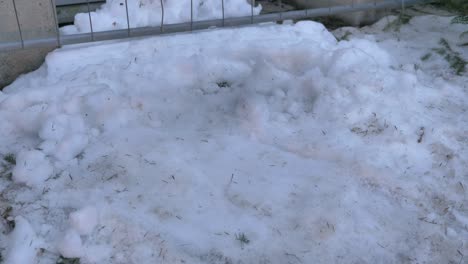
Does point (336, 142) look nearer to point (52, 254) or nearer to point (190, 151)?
point (190, 151)

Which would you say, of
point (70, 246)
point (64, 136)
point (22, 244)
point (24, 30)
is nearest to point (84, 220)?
point (70, 246)

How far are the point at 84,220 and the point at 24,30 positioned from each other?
1732 millimetres

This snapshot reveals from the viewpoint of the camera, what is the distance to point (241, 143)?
294 centimetres

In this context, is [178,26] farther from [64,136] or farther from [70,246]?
[70,246]

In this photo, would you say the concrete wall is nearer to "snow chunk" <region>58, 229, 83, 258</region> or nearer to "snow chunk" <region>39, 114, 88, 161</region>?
"snow chunk" <region>39, 114, 88, 161</region>

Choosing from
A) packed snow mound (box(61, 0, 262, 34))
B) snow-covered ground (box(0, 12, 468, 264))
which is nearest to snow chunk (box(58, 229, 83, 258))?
snow-covered ground (box(0, 12, 468, 264))

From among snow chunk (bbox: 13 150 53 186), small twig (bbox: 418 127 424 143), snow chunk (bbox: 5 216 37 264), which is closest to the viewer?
snow chunk (bbox: 5 216 37 264)

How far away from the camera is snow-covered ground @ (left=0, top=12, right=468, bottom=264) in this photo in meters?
2.35

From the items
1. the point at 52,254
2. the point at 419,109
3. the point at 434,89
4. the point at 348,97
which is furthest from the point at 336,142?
the point at 52,254

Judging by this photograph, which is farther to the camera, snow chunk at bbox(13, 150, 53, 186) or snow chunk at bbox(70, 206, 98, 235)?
snow chunk at bbox(13, 150, 53, 186)

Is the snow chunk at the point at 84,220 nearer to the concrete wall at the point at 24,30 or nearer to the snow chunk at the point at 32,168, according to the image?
the snow chunk at the point at 32,168

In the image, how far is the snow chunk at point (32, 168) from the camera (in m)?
2.64

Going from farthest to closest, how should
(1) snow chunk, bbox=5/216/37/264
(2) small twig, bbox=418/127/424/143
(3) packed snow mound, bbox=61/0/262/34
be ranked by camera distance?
(3) packed snow mound, bbox=61/0/262/34 < (2) small twig, bbox=418/127/424/143 < (1) snow chunk, bbox=5/216/37/264

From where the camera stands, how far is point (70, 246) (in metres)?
2.24
